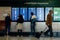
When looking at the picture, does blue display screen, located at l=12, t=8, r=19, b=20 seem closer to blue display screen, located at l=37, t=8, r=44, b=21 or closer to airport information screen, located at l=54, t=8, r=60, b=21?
blue display screen, located at l=37, t=8, r=44, b=21

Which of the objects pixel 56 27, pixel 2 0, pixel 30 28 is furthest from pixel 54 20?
pixel 2 0

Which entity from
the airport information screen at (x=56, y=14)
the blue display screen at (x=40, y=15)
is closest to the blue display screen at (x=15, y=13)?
the blue display screen at (x=40, y=15)

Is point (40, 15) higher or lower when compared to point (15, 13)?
lower

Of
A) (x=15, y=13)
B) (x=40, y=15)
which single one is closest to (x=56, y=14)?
(x=40, y=15)

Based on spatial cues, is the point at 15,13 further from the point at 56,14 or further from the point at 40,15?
the point at 56,14

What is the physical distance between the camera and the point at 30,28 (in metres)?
18.4

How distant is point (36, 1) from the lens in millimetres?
18578

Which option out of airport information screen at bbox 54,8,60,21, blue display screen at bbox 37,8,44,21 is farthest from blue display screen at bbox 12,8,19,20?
airport information screen at bbox 54,8,60,21

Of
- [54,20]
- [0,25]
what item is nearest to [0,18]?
[0,25]

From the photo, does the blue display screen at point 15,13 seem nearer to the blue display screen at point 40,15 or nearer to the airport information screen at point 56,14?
the blue display screen at point 40,15

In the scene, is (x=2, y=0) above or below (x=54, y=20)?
above

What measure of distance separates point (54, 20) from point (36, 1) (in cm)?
229

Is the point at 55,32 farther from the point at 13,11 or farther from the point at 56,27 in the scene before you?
the point at 13,11

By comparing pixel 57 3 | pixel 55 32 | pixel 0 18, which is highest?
pixel 57 3
